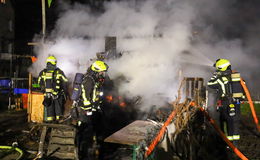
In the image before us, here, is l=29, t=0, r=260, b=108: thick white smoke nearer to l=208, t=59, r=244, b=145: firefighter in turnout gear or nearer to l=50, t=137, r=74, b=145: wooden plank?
l=208, t=59, r=244, b=145: firefighter in turnout gear

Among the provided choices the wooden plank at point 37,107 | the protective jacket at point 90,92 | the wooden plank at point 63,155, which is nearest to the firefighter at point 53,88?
the wooden plank at point 37,107

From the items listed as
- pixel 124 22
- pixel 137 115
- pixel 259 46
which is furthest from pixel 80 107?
pixel 259 46

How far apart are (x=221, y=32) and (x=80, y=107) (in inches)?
367

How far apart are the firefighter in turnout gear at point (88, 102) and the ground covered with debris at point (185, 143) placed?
1.51ft

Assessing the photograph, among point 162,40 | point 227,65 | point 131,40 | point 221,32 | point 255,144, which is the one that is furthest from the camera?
point 221,32

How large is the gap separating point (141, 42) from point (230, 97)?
345cm

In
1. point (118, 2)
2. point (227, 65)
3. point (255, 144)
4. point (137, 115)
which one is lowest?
point (255, 144)

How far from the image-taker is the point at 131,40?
25.0ft

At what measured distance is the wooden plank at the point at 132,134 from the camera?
129 inches

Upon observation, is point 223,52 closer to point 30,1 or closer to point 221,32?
point 221,32

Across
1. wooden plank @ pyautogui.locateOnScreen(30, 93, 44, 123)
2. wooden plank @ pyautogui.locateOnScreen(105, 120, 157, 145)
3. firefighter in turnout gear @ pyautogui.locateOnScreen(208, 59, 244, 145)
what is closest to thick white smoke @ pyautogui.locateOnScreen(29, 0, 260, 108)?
wooden plank @ pyautogui.locateOnScreen(30, 93, 44, 123)

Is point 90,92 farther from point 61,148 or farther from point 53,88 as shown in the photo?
point 53,88

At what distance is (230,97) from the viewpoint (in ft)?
16.9

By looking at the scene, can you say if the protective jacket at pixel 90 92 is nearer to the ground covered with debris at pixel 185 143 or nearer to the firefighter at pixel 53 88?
the ground covered with debris at pixel 185 143
